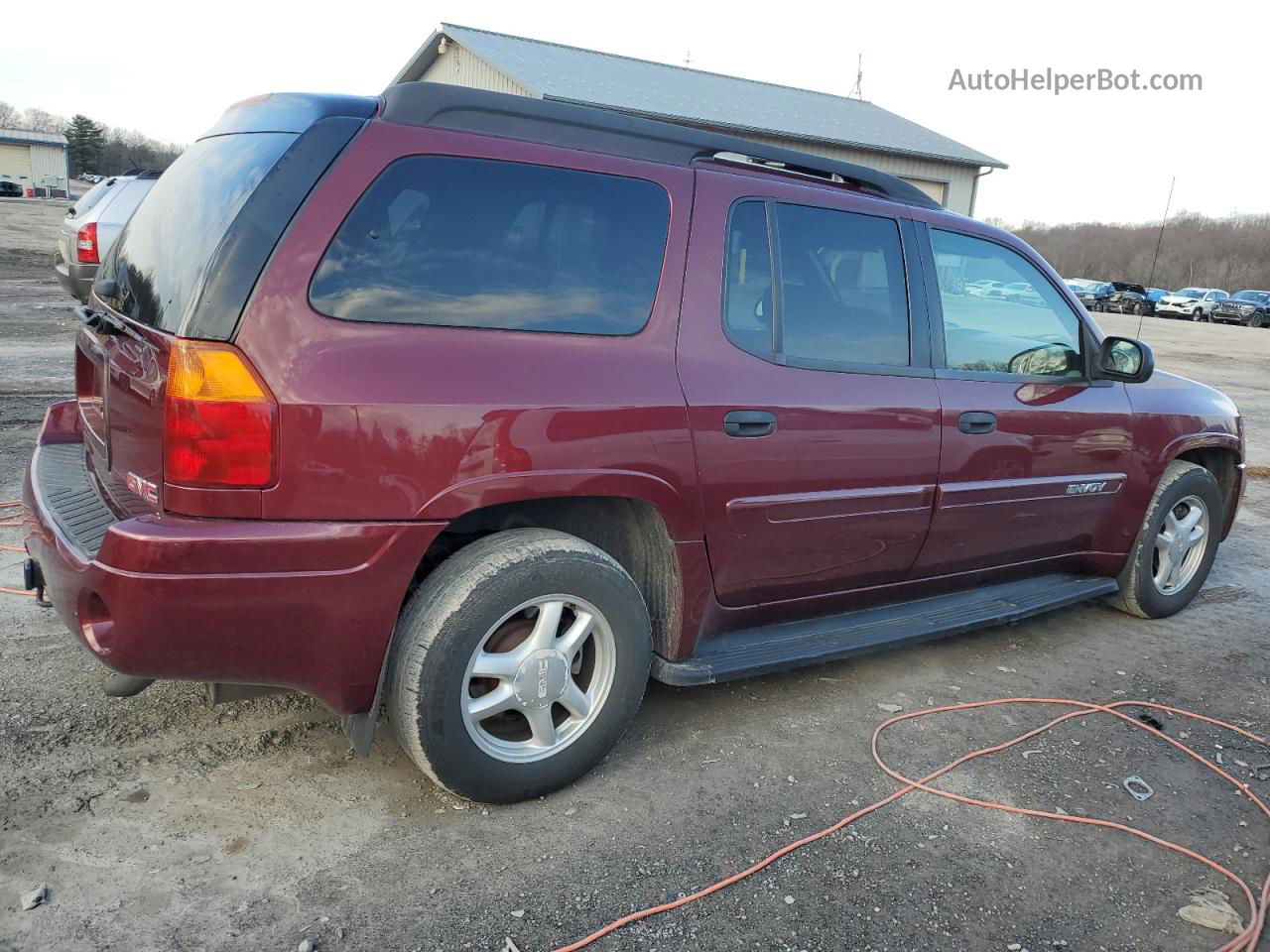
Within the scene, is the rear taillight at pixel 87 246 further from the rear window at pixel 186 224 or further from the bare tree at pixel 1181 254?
the bare tree at pixel 1181 254

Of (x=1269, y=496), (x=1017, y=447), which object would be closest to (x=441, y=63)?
(x=1269, y=496)

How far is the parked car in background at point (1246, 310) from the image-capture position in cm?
3809

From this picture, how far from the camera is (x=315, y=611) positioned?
2.36 metres

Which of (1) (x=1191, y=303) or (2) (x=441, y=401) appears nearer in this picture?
(2) (x=441, y=401)

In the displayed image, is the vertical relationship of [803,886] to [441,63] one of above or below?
below

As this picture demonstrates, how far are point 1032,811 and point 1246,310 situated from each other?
4283 centimetres

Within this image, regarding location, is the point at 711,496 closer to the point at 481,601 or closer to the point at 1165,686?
the point at 481,601

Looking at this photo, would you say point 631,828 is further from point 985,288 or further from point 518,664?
point 985,288

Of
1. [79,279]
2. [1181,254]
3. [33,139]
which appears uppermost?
[33,139]

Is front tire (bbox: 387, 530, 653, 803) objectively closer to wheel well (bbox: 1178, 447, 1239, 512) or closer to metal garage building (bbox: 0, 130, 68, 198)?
wheel well (bbox: 1178, 447, 1239, 512)

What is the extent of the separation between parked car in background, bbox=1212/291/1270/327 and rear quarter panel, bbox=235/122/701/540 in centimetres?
4320

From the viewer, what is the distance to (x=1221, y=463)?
4848 millimetres

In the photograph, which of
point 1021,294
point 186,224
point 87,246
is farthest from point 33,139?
point 1021,294

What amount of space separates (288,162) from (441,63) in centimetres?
2205
